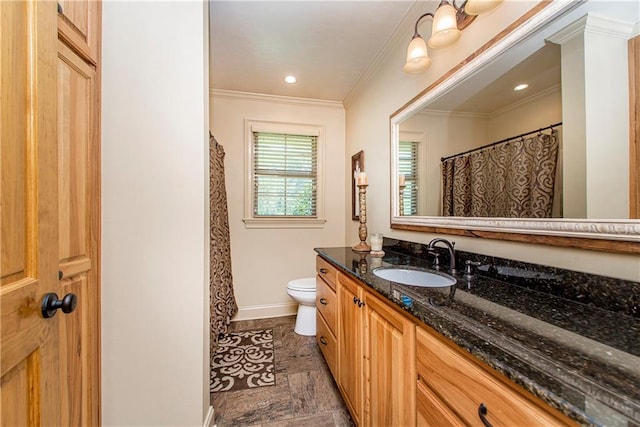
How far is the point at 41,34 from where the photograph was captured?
2.16 ft

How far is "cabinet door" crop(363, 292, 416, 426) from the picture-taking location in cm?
81

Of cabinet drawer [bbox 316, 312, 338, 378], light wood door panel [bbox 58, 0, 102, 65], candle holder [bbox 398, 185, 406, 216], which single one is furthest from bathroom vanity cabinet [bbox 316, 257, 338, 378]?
light wood door panel [bbox 58, 0, 102, 65]

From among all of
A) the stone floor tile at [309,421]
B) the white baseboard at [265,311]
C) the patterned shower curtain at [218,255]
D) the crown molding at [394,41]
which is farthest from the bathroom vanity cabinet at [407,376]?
the crown molding at [394,41]

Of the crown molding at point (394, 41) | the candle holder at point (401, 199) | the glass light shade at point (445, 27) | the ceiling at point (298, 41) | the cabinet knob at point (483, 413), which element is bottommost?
the cabinet knob at point (483, 413)

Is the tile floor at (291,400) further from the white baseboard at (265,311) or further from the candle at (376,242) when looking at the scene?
the candle at (376,242)

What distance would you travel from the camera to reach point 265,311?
2.86 m

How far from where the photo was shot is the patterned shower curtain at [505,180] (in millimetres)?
937

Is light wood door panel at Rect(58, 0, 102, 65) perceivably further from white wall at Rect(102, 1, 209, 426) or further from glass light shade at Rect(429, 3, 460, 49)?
glass light shade at Rect(429, 3, 460, 49)

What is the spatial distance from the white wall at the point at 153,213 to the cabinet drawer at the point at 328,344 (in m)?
0.77

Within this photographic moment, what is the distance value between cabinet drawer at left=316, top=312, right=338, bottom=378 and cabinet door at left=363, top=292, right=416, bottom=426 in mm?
453

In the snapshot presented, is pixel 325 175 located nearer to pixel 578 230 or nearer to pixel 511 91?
pixel 511 91

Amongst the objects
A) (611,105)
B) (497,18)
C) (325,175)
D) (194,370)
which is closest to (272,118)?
(325,175)

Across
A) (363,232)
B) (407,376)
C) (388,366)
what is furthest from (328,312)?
(407,376)

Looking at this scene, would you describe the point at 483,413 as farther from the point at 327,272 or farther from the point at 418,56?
the point at 418,56
